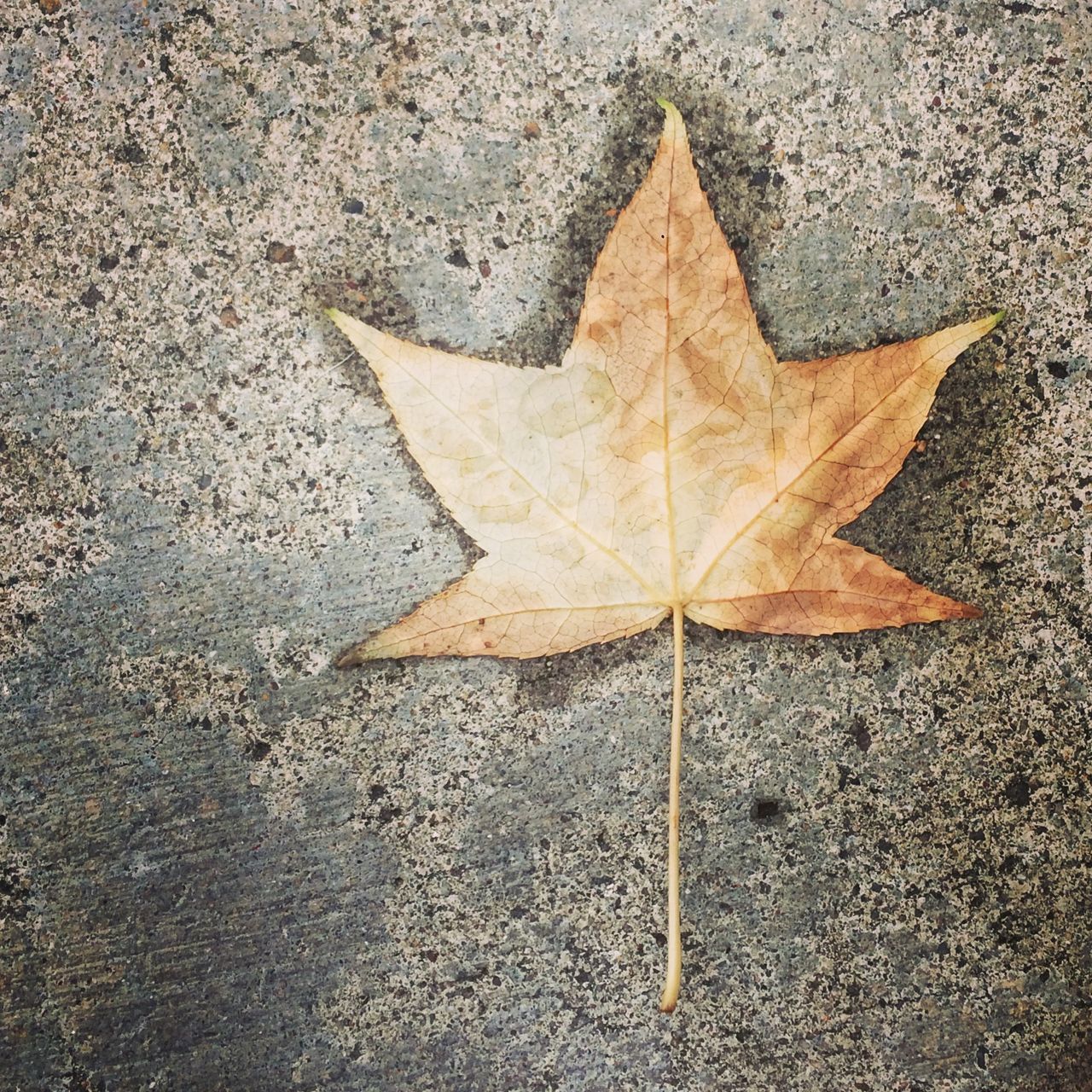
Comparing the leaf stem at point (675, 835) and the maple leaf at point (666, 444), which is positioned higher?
the maple leaf at point (666, 444)

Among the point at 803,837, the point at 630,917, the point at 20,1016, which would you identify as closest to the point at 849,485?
the point at 803,837

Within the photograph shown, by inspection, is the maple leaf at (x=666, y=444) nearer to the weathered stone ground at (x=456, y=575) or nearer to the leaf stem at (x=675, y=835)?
the leaf stem at (x=675, y=835)

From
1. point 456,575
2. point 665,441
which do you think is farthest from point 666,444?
point 456,575

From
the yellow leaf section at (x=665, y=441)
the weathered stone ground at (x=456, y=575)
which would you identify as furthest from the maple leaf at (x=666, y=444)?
the weathered stone ground at (x=456, y=575)

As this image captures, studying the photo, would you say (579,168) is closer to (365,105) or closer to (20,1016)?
(365,105)

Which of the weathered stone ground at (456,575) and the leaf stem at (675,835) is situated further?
the weathered stone ground at (456,575)
